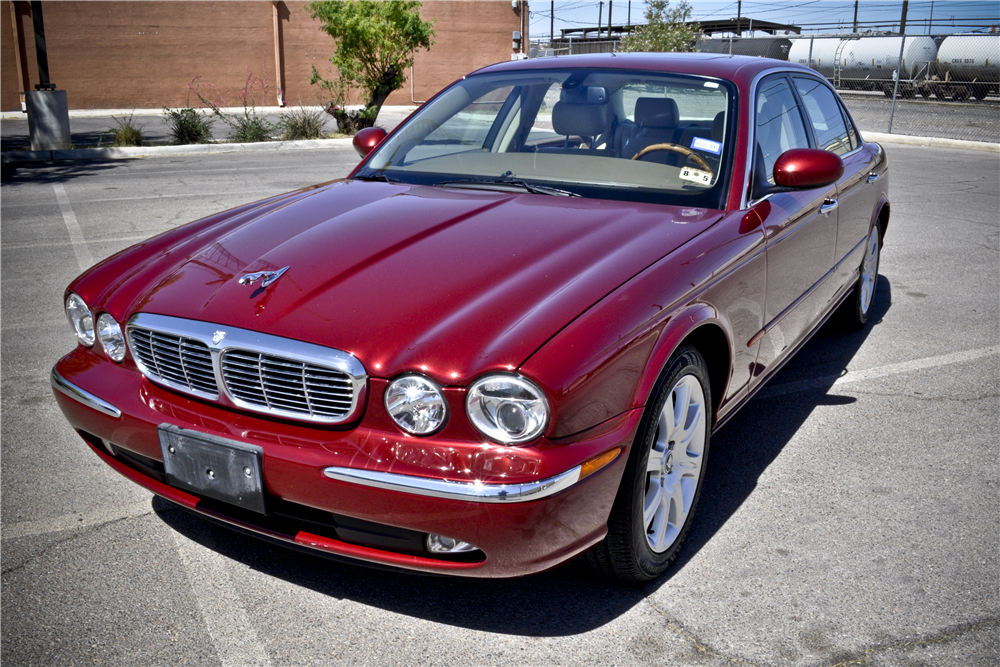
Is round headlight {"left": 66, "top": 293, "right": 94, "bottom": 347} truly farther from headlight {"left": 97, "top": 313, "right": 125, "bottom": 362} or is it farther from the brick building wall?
the brick building wall

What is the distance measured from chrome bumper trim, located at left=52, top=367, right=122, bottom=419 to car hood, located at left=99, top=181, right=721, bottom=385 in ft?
0.97

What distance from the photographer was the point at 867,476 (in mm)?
3400

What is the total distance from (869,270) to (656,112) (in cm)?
241

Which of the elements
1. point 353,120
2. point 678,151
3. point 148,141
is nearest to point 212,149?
point 148,141

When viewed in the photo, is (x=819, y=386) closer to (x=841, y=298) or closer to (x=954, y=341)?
(x=841, y=298)

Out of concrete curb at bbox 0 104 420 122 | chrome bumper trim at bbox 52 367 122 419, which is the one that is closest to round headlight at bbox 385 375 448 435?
chrome bumper trim at bbox 52 367 122 419

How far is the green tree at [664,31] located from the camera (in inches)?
1122

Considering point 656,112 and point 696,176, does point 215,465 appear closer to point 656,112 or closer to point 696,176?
point 696,176

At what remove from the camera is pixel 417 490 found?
6.84 feet

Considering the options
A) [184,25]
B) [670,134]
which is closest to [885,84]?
[184,25]

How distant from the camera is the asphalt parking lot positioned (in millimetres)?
2365

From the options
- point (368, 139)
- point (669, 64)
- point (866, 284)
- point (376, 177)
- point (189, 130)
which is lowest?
point (866, 284)

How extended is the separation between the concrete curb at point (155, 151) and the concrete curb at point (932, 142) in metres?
11.9

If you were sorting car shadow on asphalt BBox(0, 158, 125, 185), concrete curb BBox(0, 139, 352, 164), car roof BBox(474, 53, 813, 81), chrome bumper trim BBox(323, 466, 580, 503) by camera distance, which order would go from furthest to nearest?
concrete curb BBox(0, 139, 352, 164)
car shadow on asphalt BBox(0, 158, 125, 185)
car roof BBox(474, 53, 813, 81)
chrome bumper trim BBox(323, 466, 580, 503)
